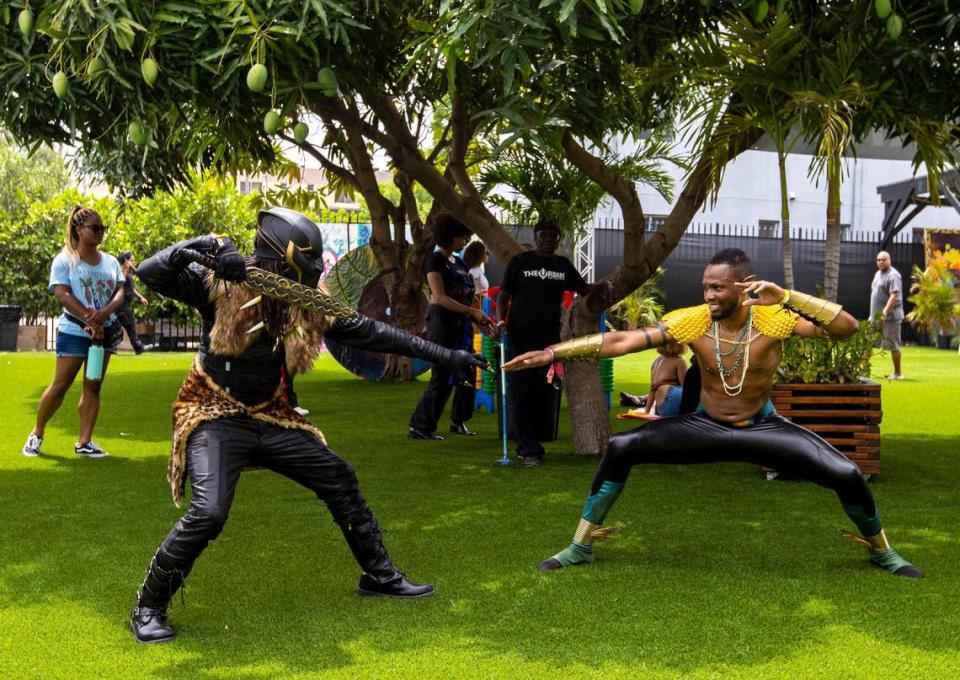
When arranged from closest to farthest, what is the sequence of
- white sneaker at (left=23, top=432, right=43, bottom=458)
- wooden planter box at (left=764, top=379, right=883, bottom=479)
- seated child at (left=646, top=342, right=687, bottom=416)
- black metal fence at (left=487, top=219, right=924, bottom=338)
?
wooden planter box at (left=764, top=379, right=883, bottom=479) < white sneaker at (left=23, top=432, right=43, bottom=458) < seated child at (left=646, top=342, right=687, bottom=416) < black metal fence at (left=487, top=219, right=924, bottom=338)

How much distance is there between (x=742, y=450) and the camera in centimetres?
511

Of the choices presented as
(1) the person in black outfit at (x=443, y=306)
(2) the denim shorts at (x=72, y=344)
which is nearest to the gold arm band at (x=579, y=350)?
(1) the person in black outfit at (x=443, y=306)

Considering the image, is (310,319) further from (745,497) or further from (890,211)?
(890,211)

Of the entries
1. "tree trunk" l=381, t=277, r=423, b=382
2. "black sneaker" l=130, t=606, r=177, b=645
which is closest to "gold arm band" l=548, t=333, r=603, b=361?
"black sneaker" l=130, t=606, r=177, b=645

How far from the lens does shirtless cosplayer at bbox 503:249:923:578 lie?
16.4ft

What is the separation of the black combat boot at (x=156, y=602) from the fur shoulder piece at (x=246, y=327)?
0.89m

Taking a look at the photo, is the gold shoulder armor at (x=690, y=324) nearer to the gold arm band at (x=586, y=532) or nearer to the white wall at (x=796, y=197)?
the gold arm band at (x=586, y=532)

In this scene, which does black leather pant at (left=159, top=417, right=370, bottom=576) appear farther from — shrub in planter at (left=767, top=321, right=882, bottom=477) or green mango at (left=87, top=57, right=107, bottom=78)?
shrub in planter at (left=767, top=321, right=882, bottom=477)

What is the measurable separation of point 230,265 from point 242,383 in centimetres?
63

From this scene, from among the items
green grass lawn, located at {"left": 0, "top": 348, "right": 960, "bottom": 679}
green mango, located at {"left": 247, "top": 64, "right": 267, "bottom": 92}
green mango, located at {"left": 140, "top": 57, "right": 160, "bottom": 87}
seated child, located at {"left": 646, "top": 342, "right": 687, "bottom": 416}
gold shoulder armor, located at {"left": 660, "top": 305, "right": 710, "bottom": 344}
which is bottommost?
green grass lawn, located at {"left": 0, "top": 348, "right": 960, "bottom": 679}

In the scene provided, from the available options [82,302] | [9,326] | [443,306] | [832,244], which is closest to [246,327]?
[82,302]

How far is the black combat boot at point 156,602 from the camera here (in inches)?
170

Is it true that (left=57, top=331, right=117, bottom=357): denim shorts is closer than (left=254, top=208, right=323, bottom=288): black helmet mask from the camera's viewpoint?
No

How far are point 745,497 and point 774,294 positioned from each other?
8.91 feet
